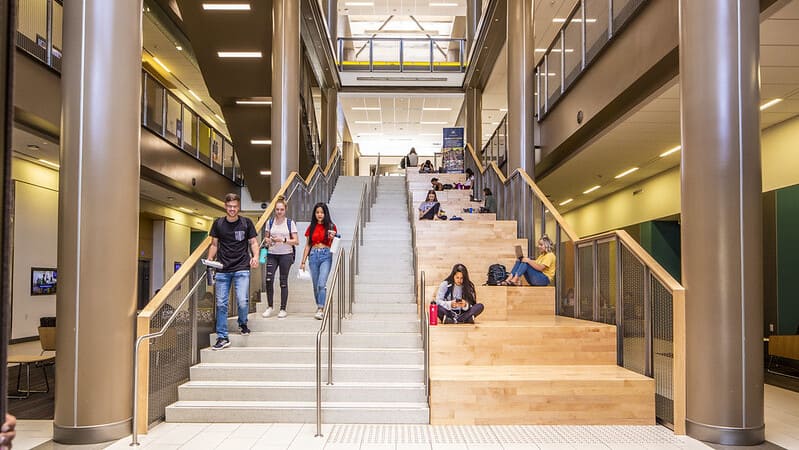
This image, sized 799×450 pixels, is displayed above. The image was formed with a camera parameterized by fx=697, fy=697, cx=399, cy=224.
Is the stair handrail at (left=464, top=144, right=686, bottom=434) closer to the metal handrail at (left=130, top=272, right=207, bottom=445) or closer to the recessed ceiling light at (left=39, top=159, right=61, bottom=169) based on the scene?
the metal handrail at (left=130, top=272, right=207, bottom=445)

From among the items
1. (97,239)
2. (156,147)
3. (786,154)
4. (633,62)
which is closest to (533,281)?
(633,62)

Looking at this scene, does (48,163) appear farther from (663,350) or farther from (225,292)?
(663,350)

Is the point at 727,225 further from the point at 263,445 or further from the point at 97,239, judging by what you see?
the point at 97,239

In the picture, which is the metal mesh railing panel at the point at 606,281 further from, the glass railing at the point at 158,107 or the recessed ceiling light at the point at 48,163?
the recessed ceiling light at the point at 48,163

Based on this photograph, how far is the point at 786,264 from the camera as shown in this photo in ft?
37.8

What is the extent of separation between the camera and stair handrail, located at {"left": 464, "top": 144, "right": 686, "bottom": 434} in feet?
20.9

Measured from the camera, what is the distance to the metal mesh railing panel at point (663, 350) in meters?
6.46

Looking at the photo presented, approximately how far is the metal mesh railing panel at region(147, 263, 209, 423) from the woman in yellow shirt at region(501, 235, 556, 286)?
422cm

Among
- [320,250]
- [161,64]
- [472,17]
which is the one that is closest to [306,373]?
[320,250]

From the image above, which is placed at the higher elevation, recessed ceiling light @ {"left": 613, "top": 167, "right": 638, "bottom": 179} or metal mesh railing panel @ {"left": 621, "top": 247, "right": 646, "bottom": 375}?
recessed ceiling light @ {"left": 613, "top": 167, "right": 638, "bottom": 179}

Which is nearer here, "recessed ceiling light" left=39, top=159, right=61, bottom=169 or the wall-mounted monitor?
"recessed ceiling light" left=39, top=159, right=61, bottom=169

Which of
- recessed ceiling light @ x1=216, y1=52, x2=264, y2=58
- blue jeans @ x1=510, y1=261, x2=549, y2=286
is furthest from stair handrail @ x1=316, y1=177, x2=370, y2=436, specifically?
recessed ceiling light @ x1=216, y1=52, x2=264, y2=58

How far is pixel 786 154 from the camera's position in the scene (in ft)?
36.2

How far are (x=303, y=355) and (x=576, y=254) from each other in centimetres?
387
